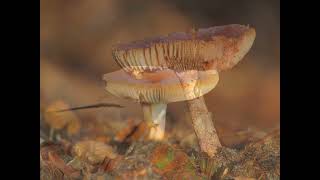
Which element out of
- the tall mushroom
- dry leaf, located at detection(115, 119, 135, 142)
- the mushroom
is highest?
the tall mushroom

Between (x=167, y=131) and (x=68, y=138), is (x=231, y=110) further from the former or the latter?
(x=68, y=138)

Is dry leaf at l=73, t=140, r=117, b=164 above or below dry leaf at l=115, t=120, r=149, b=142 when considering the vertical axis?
below

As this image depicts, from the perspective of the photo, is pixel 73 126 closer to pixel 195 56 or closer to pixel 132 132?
pixel 132 132

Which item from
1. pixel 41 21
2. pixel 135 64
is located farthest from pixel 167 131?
pixel 41 21

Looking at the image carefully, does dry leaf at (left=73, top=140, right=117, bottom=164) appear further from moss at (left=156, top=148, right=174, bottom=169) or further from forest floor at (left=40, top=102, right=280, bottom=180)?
moss at (left=156, top=148, right=174, bottom=169)

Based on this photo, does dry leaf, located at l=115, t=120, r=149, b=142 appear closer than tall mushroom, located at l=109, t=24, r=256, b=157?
No

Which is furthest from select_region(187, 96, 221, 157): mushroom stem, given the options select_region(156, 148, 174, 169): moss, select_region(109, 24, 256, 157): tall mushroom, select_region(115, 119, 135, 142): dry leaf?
select_region(115, 119, 135, 142): dry leaf
